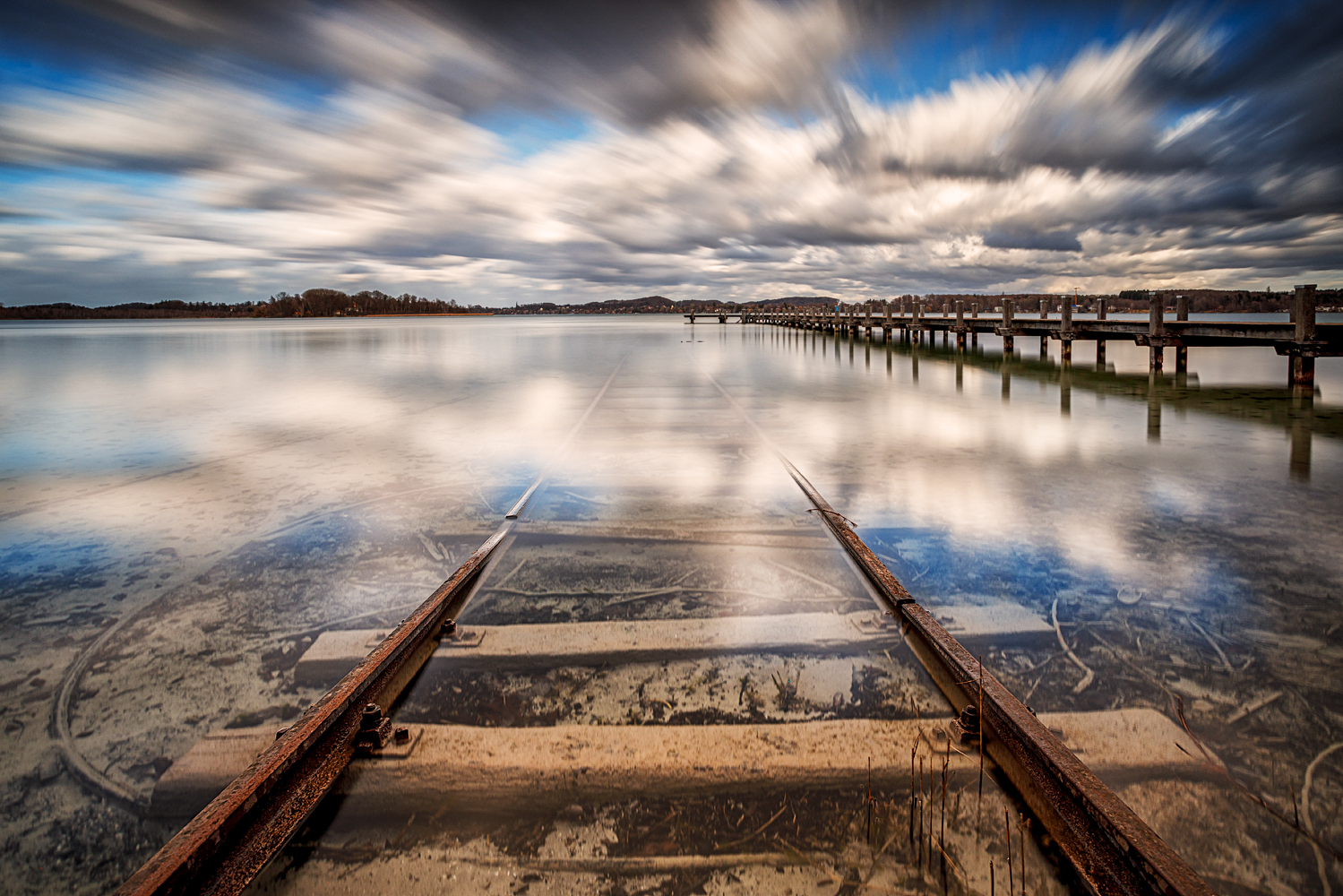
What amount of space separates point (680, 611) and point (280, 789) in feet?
7.29

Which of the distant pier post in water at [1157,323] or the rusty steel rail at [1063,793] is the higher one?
the distant pier post in water at [1157,323]

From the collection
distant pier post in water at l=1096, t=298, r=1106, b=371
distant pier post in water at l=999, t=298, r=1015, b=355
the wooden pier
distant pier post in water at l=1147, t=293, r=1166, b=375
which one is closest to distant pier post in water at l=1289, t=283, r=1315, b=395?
the wooden pier

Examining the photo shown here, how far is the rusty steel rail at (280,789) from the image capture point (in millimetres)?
1993

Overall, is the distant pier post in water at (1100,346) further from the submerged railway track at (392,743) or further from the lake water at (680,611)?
the submerged railway track at (392,743)

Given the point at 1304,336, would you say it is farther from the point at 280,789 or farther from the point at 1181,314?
the point at 280,789

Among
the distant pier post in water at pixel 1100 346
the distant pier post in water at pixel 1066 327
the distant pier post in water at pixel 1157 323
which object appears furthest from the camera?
the distant pier post in water at pixel 1100 346

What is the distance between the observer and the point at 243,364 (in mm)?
28391

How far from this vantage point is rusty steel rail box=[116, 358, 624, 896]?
6.54 feet

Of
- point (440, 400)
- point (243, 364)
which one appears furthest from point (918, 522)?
point (243, 364)

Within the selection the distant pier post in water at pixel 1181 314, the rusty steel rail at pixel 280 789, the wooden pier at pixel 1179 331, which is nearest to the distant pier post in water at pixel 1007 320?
the wooden pier at pixel 1179 331

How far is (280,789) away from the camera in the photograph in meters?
2.38

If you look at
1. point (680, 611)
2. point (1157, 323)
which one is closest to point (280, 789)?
point (680, 611)

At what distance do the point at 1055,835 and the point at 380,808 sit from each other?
2.24 meters

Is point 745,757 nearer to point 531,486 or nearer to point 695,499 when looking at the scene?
point 695,499
